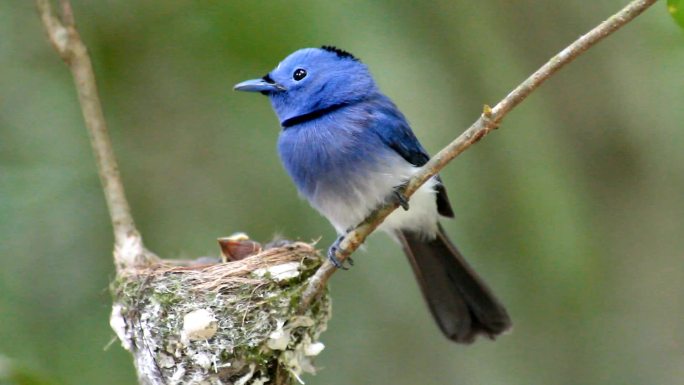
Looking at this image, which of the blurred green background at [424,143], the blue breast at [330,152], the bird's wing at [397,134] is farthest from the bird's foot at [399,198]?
the blurred green background at [424,143]

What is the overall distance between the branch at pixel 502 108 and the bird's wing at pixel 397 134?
51 centimetres

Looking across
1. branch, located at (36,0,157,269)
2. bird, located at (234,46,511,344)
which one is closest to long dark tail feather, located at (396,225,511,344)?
bird, located at (234,46,511,344)

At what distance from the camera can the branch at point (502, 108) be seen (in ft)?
8.61

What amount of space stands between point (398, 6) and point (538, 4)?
70 centimetres

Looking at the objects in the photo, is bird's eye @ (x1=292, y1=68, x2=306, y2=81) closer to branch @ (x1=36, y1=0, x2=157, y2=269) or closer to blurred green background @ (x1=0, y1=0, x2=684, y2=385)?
blurred green background @ (x1=0, y1=0, x2=684, y2=385)

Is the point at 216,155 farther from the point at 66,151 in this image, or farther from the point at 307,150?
the point at 307,150

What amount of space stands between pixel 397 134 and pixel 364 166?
0.88 ft

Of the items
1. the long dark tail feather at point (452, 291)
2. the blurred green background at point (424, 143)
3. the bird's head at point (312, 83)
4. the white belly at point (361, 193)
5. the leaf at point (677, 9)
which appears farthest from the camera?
the blurred green background at point (424, 143)

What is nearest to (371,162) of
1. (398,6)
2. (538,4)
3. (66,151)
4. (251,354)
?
(251,354)

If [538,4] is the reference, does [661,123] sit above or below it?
below

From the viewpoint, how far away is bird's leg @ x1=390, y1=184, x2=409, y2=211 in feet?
11.3

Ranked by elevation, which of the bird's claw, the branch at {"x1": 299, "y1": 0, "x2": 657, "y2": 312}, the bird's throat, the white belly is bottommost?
the branch at {"x1": 299, "y1": 0, "x2": 657, "y2": 312}

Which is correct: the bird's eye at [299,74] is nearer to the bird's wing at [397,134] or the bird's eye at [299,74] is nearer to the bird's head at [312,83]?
the bird's head at [312,83]

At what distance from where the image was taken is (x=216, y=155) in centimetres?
523
